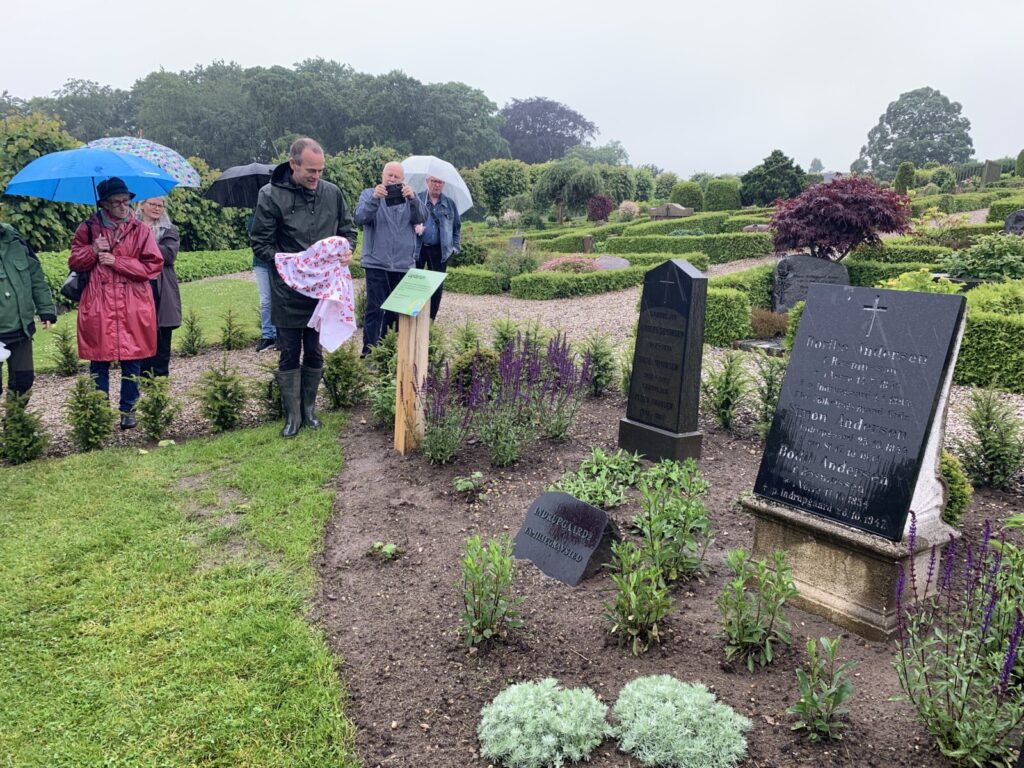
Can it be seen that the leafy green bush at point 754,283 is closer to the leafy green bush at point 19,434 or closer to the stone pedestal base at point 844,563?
the stone pedestal base at point 844,563

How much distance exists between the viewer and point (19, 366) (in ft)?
19.0

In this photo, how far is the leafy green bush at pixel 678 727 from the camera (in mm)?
2391

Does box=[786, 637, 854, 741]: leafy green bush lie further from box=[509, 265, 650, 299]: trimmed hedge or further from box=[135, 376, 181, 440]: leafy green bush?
box=[509, 265, 650, 299]: trimmed hedge

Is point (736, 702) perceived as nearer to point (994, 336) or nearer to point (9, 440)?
point (9, 440)

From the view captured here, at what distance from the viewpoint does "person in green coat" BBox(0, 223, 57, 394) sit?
5543mm

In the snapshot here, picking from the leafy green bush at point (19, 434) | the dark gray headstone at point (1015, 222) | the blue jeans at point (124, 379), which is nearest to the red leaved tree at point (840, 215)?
the dark gray headstone at point (1015, 222)

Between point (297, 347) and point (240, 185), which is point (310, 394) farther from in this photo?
point (240, 185)

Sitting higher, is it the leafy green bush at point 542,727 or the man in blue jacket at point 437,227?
the man in blue jacket at point 437,227

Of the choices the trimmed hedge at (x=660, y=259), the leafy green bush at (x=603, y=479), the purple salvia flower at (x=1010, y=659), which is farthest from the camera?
the trimmed hedge at (x=660, y=259)

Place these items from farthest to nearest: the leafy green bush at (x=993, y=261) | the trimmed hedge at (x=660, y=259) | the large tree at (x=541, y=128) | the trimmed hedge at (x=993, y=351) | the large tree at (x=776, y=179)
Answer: the large tree at (x=541, y=128), the large tree at (x=776, y=179), the trimmed hedge at (x=660, y=259), the leafy green bush at (x=993, y=261), the trimmed hedge at (x=993, y=351)

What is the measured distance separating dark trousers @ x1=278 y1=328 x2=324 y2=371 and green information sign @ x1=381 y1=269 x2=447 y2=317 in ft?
3.69

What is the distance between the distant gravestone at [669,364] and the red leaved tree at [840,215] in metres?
7.32

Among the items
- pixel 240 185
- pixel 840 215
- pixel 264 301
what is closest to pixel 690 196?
pixel 840 215

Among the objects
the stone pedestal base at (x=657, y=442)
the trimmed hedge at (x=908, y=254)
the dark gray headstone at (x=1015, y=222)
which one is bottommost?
the stone pedestal base at (x=657, y=442)
